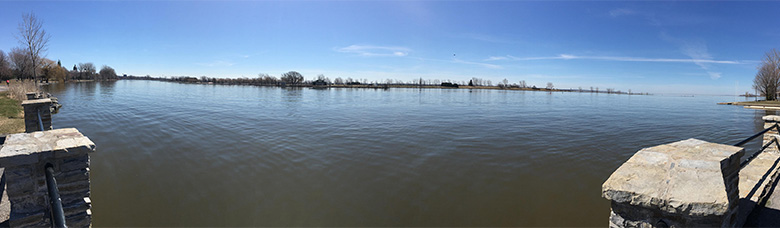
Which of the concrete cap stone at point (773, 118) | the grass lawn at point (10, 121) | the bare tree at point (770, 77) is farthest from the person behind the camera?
the bare tree at point (770, 77)

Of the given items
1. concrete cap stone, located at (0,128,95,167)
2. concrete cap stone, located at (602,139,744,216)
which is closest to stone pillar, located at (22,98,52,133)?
concrete cap stone, located at (0,128,95,167)

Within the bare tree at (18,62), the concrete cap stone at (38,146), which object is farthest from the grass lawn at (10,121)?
the bare tree at (18,62)

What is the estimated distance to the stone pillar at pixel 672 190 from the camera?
6.66 ft

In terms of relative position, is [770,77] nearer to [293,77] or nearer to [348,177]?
[348,177]

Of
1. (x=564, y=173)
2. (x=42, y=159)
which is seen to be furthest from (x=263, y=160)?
(x=564, y=173)

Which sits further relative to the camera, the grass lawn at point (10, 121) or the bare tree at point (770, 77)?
the bare tree at point (770, 77)

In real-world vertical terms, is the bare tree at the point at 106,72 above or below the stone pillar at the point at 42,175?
above

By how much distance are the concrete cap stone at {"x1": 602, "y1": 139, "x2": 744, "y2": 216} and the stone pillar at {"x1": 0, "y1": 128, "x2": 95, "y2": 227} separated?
4.76 m

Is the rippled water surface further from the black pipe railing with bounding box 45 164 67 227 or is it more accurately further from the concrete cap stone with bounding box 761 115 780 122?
the concrete cap stone with bounding box 761 115 780 122

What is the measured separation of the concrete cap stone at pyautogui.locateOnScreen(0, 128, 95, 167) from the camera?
8.14 feet

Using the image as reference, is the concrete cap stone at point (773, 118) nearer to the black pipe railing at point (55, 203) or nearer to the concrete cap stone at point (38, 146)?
the black pipe railing at point (55, 203)

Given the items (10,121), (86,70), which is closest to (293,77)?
(86,70)

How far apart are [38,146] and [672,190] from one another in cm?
541

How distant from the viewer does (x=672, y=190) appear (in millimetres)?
2139
